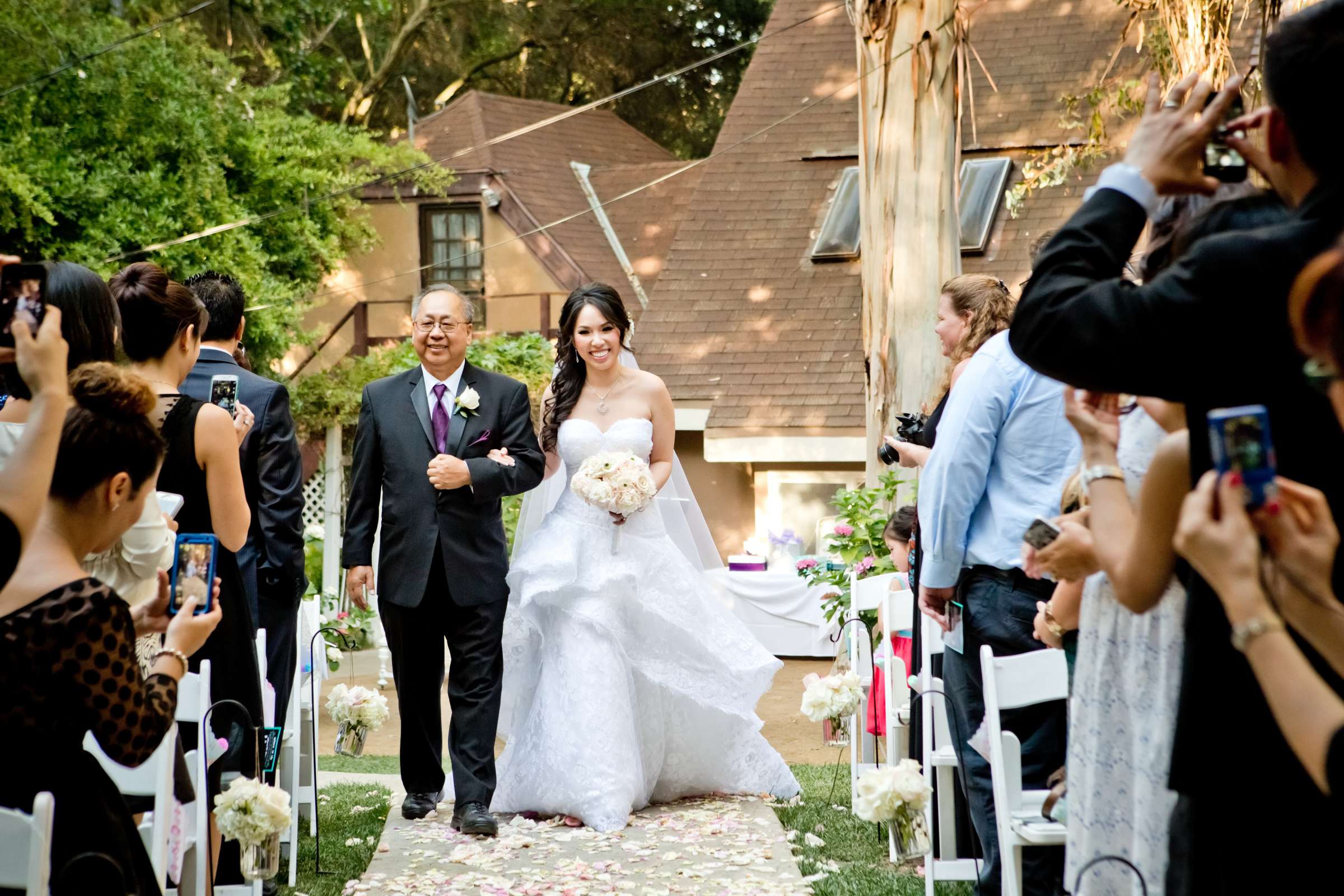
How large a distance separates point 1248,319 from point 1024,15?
55.4 ft

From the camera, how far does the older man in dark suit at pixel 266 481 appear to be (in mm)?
5102

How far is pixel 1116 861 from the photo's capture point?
2.77m

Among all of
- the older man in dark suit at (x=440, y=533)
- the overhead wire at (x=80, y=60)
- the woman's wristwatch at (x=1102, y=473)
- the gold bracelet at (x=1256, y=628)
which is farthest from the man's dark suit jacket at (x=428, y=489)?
the overhead wire at (x=80, y=60)

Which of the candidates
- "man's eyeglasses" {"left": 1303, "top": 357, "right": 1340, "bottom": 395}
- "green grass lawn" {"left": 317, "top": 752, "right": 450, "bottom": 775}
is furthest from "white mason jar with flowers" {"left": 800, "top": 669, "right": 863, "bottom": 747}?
"man's eyeglasses" {"left": 1303, "top": 357, "right": 1340, "bottom": 395}

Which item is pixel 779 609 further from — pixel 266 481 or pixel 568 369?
pixel 266 481

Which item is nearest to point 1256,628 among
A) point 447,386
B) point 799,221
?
point 447,386

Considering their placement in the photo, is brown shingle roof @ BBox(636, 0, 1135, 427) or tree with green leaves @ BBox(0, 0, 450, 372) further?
brown shingle roof @ BBox(636, 0, 1135, 427)

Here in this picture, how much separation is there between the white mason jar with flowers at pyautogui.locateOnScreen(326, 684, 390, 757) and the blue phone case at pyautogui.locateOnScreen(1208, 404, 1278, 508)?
462 centimetres

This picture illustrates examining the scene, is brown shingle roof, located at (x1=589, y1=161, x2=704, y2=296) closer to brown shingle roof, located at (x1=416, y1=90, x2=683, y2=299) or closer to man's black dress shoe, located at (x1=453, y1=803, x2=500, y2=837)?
brown shingle roof, located at (x1=416, y1=90, x2=683, y2=299)

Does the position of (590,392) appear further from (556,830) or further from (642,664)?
(556,830)

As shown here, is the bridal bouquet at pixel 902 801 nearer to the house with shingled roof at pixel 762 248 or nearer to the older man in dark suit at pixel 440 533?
the older man in dark suit at pixel 440 533

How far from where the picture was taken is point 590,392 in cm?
686

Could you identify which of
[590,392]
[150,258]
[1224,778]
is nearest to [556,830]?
[590,392]

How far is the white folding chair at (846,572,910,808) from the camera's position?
223 inches
